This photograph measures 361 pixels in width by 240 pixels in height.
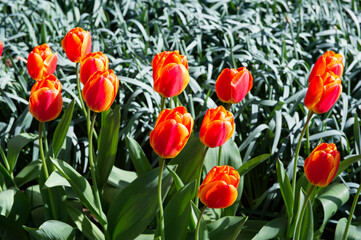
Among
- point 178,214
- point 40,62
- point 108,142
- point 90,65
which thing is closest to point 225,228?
point 178,214

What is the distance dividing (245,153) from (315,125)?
0.30 meters

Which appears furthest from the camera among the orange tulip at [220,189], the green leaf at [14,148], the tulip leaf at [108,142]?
the green leaf at [14,148]

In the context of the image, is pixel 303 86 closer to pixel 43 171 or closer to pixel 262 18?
pixel 262 18

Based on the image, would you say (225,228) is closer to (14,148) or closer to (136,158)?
(136,158)

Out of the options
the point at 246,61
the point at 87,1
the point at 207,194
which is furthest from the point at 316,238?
the point at 87,1

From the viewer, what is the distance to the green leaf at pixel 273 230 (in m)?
1.47

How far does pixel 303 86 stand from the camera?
7.48ft

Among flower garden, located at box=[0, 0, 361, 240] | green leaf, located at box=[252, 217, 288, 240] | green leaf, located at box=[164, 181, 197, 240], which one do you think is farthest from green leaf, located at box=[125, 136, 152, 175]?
green leaf, located at box=[252, 217, 288, 240]

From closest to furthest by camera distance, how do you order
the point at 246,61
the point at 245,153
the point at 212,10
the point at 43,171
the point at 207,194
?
the point at 207,194 < the point at 43,171 < the point at 245,153 < the point at 246,61 < the point at 212,10

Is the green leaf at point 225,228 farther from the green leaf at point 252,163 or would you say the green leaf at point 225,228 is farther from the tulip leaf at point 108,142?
the tulip leaf at point 108,142

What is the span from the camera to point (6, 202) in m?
1.42

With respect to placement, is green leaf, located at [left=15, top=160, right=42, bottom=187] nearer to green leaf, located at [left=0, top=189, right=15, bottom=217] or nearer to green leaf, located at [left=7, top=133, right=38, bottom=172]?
green leaf, located at [left=7, top=133, right=38, bottom=172]

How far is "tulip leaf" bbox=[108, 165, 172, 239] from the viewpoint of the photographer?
133 cm

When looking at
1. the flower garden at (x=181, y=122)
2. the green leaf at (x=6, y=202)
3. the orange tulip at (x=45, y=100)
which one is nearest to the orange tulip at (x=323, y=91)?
the flower garden at (x=181, y=122)
